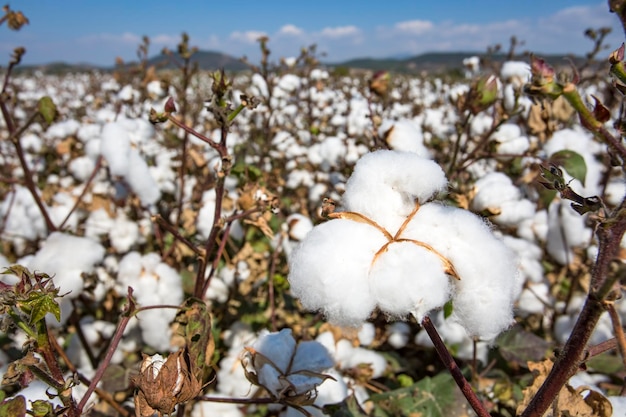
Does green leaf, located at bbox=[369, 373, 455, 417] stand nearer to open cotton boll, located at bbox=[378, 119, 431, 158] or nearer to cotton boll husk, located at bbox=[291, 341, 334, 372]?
cotton boll husk, located at bbox=[291, 341, 334, 372]

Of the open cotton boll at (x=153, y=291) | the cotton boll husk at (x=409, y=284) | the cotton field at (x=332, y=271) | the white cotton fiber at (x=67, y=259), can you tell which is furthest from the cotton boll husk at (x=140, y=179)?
the cotton boll husk at (x=409, y=284)

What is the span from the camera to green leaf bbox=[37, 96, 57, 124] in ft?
4.75

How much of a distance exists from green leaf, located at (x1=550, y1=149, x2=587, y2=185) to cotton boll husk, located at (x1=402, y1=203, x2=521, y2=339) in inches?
34.5

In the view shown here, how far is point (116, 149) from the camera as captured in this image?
1.86 m

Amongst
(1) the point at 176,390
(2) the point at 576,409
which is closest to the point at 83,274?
(1) the point at 176,390

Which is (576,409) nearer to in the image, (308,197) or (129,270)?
(129,270)

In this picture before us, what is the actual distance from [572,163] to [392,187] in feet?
3.16

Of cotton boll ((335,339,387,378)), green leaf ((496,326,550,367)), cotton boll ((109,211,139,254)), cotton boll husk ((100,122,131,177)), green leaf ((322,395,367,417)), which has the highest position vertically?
cotton boll husk ((100,122,131,177))

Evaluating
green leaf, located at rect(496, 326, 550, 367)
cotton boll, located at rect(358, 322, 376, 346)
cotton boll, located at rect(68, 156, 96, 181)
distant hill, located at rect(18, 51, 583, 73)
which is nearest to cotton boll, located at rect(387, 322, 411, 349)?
cotton boll, located at rect(358, 322, 376, 346)

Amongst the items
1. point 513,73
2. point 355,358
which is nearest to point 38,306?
point 355,358

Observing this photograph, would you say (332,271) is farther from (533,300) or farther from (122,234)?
(122,234)

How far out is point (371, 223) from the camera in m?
0.62

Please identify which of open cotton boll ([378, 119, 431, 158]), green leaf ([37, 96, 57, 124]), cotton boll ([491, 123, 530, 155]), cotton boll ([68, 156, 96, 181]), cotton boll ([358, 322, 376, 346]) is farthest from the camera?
cotton boll ([68, 156, 96, 181])

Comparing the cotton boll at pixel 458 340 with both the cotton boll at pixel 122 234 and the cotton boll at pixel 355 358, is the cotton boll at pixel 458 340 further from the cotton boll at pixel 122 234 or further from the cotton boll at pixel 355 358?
the cotton boll at pixel 122 234
